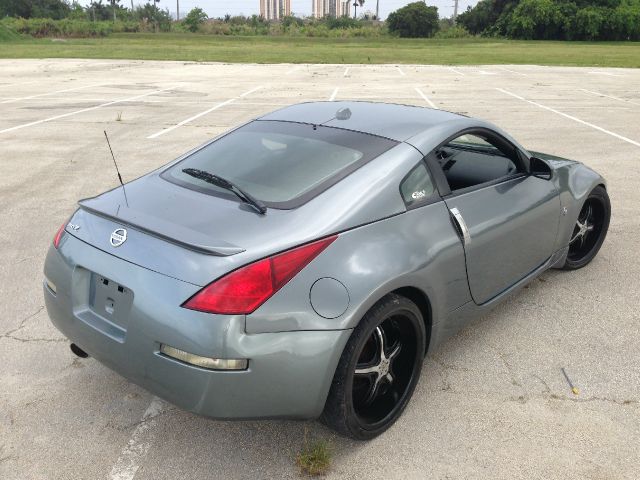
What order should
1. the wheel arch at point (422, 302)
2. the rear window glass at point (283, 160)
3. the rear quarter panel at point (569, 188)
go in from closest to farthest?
the wheel arch at point (422, 302) → the rear window glass at point (283, 160) → the rear quarter panel at point (569, 188)

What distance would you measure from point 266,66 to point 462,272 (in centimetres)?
2704

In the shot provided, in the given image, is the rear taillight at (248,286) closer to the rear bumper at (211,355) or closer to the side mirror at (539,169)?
the rear bumper at (211,355)

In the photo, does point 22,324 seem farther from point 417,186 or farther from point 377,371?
point 417,186

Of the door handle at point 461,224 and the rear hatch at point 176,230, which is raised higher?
the rear hatch at point 176,230

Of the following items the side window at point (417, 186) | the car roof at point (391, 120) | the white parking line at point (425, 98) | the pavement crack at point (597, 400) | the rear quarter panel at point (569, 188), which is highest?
the car roof at point (391, 120)

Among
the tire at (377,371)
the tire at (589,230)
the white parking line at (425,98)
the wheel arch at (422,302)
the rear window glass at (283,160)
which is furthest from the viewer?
the white parking line at (425,98)

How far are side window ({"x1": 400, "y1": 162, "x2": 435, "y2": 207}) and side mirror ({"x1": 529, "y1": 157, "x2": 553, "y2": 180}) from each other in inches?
41.2

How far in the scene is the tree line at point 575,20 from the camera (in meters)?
66.4

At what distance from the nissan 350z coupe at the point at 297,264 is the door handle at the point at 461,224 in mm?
12

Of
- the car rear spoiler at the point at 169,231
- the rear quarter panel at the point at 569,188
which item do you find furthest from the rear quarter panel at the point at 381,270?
the rear quarter panel at the point at 569,188

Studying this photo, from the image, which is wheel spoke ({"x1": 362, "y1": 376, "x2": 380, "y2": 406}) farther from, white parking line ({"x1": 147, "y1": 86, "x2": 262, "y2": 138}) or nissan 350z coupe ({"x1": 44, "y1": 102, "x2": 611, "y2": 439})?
white parking line ({"x1": 147, "y1": 86, "x2": 262, "y2": 138})

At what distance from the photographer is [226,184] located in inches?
114

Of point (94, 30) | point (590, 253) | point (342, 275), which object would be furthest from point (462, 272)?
point (94, 30)

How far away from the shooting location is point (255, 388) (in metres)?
2.28
